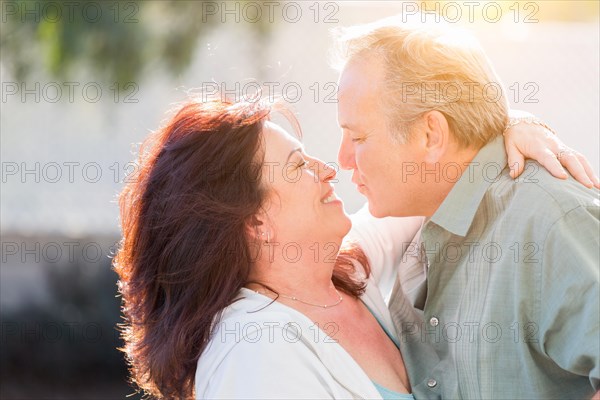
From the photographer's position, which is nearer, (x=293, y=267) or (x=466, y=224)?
(x=466, y=224)

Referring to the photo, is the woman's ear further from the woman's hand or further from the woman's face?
the woman's hand

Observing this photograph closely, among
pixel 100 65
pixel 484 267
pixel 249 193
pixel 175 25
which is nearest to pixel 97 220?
pixel 100 65

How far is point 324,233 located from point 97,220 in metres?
3.16

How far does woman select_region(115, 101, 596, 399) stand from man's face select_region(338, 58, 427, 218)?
0.40ft

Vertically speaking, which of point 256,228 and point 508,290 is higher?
point 256,228

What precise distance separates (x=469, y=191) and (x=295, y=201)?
0.48 m

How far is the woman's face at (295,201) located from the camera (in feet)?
7.44

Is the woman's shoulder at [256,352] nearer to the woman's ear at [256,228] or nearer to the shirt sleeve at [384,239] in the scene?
the woman's ear at [256,228]

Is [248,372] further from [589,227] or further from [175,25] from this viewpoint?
[175,25]

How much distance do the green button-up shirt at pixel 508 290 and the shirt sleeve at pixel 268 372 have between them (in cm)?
35

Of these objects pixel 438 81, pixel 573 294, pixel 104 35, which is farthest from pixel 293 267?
pixel 104 35

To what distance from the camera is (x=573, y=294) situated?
1808 mm

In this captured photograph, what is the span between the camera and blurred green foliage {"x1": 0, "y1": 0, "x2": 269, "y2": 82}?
4836 mm

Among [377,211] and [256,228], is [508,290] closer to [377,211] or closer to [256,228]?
[377,211]
